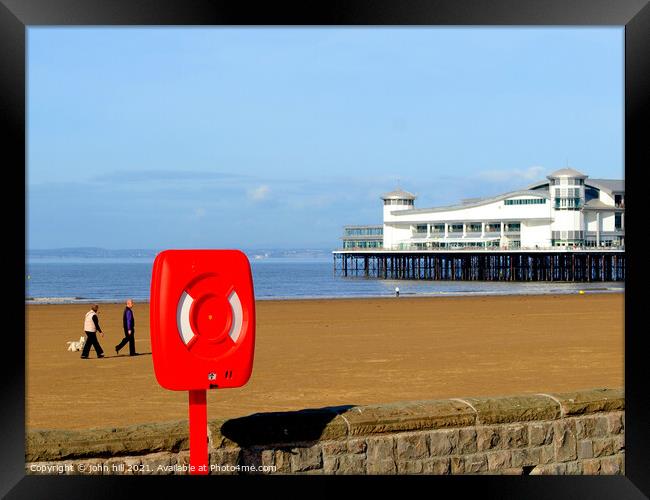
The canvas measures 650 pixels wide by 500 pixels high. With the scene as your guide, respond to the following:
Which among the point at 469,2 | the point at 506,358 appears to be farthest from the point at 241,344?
the point at 506,358

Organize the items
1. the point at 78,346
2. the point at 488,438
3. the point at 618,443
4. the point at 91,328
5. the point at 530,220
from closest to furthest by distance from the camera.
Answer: the point at 488,438
the point at 618,443
the point at 91,328
the point at 78,346
the point at 530,220

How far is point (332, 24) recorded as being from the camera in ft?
13.9

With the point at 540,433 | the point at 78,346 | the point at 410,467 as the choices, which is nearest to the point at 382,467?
the point at 410,467

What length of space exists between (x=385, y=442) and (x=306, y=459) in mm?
456

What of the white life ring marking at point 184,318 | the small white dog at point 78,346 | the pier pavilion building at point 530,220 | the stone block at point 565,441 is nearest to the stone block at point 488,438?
the stone block at point 565,441

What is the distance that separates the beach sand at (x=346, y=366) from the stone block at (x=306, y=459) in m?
4.16

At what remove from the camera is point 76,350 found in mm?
A: 17031

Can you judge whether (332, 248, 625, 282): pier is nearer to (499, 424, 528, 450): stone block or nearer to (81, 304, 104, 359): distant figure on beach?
(81, 304, 104, 359): distant figure on beach

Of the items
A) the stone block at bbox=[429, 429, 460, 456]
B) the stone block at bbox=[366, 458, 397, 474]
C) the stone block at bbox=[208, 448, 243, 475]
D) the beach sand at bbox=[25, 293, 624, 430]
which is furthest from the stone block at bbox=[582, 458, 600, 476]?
the beach sand at bbox=[25, 293, 624, 430]

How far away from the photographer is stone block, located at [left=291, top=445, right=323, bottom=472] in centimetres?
445

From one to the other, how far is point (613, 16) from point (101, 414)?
7.29 metres

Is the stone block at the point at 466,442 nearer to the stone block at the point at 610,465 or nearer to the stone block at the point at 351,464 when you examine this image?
the stone block at the point at 351,464

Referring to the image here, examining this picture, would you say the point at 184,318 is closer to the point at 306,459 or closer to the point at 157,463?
the point at 157,463

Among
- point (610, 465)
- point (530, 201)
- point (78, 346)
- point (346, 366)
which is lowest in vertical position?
point (346, 366)
